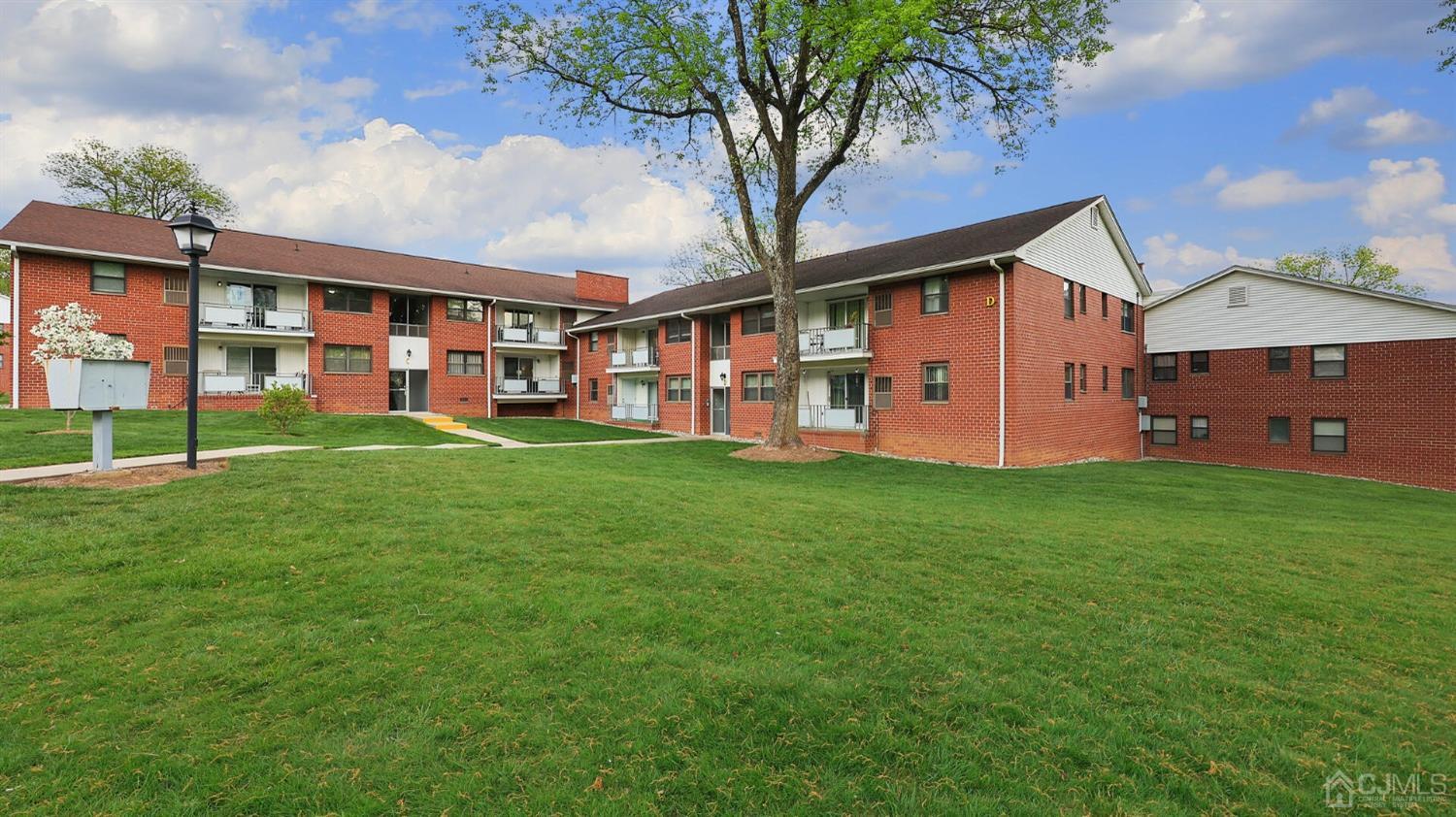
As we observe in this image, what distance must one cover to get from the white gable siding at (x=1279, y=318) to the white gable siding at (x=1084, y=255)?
1.92 meters

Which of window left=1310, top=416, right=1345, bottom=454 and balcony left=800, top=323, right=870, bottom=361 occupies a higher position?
balcony left=800, top=323, right=870, bottom=361

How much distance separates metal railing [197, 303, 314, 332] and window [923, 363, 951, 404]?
24.0m

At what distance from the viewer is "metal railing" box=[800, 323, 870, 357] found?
20.6 m

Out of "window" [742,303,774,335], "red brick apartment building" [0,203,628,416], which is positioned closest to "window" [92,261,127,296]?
"red brick apartment building" [0,203,628,416]

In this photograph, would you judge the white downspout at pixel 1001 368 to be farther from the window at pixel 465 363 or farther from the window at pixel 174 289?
the window at pixel 174 289

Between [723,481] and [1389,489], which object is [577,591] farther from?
[1389,489]

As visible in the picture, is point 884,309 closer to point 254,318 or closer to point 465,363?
point 465,363

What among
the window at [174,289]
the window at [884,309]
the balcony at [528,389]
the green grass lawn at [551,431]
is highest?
the window at [174,289]

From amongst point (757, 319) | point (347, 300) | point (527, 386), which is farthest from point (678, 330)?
point (347, 300)

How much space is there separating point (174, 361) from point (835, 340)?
2400cm

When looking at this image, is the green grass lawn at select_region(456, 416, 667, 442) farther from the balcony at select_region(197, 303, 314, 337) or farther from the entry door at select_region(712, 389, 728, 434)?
the balcony at select_region(197, 303, 314, 337)

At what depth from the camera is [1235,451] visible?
22766 mm

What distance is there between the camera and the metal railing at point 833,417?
813 inches

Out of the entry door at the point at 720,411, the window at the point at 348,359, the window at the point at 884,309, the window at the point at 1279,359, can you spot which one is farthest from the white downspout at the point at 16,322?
the window at the point at 1279,359
